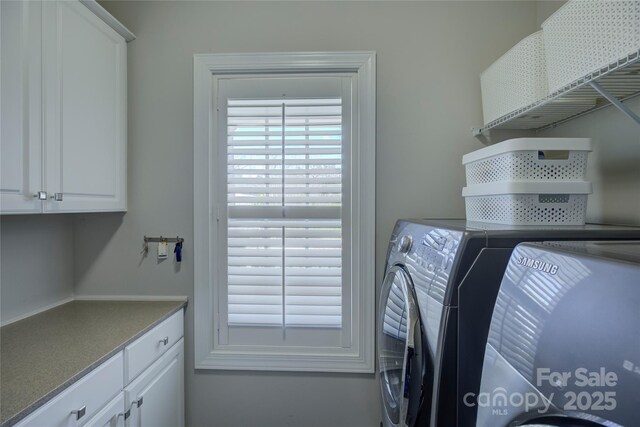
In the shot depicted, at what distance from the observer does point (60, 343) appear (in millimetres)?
1212

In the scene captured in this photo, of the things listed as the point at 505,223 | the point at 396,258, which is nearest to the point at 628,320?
the point at 505,223

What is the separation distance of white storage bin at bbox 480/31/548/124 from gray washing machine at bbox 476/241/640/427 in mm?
984

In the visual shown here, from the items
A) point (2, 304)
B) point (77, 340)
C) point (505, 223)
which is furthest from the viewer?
point (2, 304)

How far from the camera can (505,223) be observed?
1101mm

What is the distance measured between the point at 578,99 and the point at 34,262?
2.49m

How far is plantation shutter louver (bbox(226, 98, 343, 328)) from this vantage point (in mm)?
1725

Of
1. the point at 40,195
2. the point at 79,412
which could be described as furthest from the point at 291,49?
the point at 79,412

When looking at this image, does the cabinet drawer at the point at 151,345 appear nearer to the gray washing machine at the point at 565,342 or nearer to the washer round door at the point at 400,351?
the washer round door at the point at 400,351

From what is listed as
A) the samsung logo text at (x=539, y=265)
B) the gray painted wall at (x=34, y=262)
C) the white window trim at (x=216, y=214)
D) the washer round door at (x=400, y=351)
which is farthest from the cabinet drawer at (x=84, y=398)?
the samsung logo text at (x=539, y=265)

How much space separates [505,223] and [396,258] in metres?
0.40

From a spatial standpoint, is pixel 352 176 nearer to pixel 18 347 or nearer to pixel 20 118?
pixel 20 118

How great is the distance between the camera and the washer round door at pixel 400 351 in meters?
0.96

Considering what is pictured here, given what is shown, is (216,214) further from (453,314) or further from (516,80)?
(516,80)

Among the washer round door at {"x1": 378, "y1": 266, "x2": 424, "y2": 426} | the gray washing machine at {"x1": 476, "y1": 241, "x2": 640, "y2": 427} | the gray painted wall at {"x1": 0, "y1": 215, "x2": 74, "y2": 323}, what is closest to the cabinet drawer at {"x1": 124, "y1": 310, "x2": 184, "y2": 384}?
the gray painted wall at {"x1": 0, "y1": 215, "x2": 74, "y2": 323}
